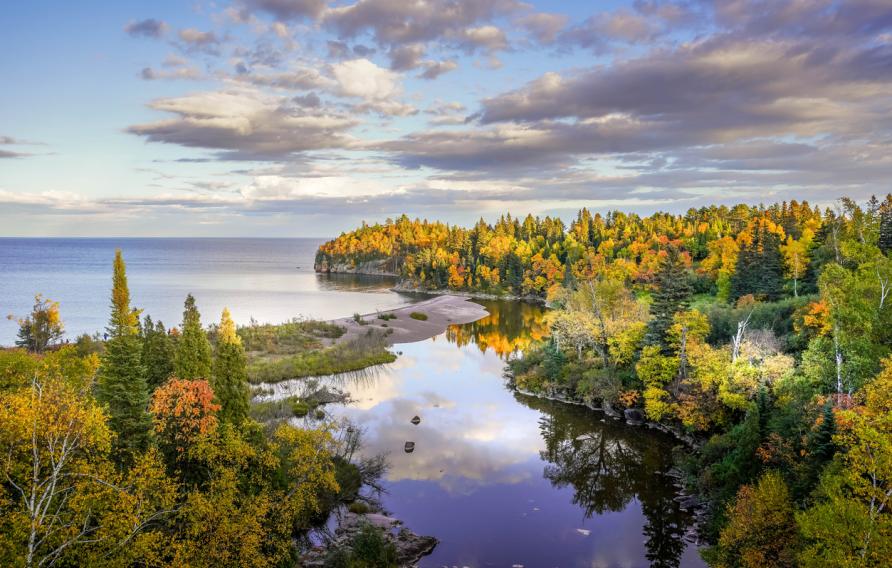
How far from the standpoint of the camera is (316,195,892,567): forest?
2061 cm

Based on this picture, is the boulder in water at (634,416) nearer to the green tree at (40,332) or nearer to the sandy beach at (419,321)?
the sandy beach at (419,321)

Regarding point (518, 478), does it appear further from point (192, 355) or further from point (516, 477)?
point (192, 355)

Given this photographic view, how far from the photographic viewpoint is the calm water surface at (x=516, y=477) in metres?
28.7

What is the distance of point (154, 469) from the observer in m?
19.6

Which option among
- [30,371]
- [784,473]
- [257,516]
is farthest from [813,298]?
[30,371]

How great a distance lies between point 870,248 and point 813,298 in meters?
11.2

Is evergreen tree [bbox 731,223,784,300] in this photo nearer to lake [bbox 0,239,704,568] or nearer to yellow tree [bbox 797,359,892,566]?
lake [bbox 0,239,704,568]

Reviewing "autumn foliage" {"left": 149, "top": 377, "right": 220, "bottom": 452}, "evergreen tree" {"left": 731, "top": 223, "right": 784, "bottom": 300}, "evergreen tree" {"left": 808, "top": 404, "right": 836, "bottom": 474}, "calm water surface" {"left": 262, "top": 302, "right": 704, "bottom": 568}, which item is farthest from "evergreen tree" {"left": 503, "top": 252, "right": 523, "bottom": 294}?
"autumn foliage" {"left": 149, "top": 377, "right": 220, "bottom": 452}

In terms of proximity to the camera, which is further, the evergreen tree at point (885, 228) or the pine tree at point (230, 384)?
the evergreen tree at point (885, 228)

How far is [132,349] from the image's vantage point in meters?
28.5

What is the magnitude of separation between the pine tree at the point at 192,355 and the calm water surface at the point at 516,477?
44.3 ft

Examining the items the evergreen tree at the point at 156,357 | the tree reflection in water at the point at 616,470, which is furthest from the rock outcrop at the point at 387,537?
the evergreen tree at the point at 156,357

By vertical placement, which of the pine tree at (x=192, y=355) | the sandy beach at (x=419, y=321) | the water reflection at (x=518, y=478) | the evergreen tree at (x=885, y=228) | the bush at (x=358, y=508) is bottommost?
the water reflection at (x=518, y=478)

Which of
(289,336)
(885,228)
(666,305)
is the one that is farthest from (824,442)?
(289,336)
